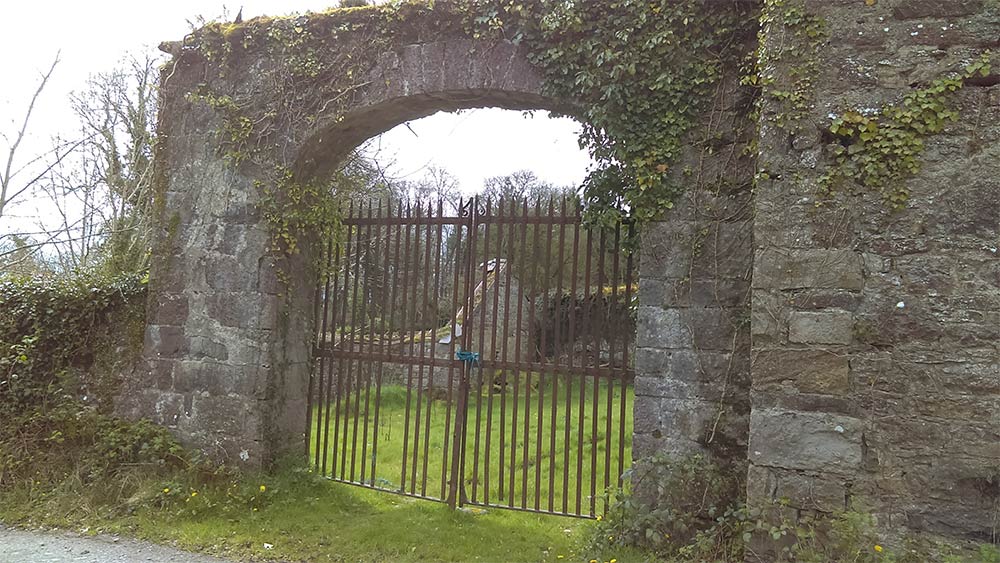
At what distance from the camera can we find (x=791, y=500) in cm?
313

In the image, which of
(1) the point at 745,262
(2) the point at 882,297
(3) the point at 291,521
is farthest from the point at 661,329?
(3) the point at 291,521

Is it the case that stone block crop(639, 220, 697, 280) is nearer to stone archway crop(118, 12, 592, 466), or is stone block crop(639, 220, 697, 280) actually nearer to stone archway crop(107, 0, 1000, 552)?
stone archway crop(107, 0, 1000, 552)

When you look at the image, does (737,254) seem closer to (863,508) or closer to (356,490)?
(863,508)

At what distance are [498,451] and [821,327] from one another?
4.50 meters

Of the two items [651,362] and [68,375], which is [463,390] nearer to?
[651,362]

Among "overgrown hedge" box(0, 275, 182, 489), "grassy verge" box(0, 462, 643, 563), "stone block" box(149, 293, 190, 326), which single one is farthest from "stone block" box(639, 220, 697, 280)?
"overgrown hedge" box(0, 275, 182, 489)

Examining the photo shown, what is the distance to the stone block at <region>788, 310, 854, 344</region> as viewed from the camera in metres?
3.11

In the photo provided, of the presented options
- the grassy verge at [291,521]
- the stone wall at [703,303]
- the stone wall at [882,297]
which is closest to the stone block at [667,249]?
the stone wall at [703,303]

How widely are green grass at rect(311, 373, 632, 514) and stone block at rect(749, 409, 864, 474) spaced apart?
1.28 metres

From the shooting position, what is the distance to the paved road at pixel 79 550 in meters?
4.07

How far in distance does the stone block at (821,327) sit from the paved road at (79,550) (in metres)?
3.59

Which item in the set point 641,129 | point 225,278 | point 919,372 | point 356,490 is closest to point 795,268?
point 919,372

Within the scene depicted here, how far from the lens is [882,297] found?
3.08 meters

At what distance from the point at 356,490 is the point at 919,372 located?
419 centimetres
